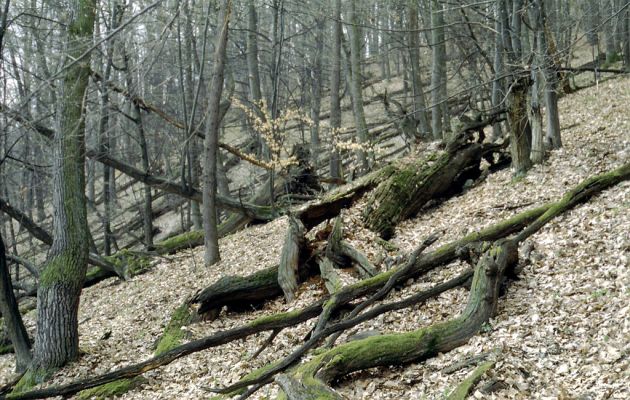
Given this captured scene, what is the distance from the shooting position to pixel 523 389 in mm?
4773

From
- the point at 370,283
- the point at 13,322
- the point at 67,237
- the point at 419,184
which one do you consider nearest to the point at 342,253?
the point at 370,283

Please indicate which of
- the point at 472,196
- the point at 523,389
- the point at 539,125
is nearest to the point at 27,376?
the point at 523,389

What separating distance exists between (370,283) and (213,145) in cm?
531

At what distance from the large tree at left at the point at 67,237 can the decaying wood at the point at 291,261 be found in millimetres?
3050

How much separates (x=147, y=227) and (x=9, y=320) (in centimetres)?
697

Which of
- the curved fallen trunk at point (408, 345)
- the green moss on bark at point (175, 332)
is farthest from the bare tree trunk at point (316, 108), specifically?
the curved fallen trunk at point (408, 345)

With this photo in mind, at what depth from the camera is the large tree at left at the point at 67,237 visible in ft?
27.2

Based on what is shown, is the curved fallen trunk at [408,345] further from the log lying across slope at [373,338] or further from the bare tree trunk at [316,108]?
the bare tree trunk at [316,108]

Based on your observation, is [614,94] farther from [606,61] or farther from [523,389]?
[523,389]

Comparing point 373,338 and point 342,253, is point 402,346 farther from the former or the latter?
point 342,253

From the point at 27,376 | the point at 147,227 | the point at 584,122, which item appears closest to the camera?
the point at 27,376

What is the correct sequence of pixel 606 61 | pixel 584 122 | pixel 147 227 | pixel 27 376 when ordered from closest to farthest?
pixel 27 376
pixel 584 122
pixel 147 227
pixel 606 61

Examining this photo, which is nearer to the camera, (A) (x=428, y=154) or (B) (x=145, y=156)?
(A) (x=428, y=154)

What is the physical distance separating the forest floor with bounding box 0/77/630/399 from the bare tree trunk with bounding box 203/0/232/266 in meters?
0.55
